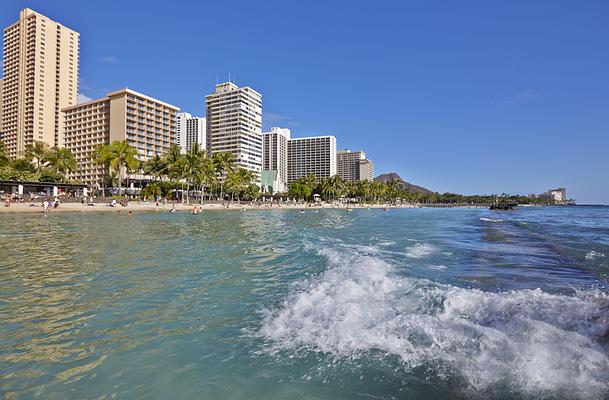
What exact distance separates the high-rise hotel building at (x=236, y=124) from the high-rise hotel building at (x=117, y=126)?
101ft

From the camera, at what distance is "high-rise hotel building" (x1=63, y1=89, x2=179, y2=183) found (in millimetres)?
119125

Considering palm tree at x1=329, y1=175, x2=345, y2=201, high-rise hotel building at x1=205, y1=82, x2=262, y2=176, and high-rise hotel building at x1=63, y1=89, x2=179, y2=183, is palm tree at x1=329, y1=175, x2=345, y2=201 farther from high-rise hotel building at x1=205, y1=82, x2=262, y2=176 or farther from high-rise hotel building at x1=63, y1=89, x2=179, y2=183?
high-rise hotel building at x1=63, y1=89, x2=179, y2=183

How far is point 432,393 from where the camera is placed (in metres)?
3.74

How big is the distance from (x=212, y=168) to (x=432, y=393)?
3448 inches

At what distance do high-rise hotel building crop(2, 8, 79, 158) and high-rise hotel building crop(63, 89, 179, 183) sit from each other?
28.9 ft

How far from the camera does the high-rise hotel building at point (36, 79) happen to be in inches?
5251

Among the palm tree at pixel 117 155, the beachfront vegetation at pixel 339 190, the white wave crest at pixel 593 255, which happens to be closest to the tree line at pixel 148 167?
the palm tree at pixel 117 155

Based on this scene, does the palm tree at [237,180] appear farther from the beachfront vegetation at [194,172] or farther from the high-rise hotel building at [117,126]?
the high-rise hotel building at [117,126]

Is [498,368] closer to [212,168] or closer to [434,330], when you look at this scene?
[434,330]

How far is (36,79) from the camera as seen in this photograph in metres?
132

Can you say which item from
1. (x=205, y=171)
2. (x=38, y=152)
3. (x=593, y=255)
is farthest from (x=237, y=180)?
(x=593, y=255)

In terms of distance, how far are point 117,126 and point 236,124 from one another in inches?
2184

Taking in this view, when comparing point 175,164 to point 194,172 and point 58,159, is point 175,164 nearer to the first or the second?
point 194,172

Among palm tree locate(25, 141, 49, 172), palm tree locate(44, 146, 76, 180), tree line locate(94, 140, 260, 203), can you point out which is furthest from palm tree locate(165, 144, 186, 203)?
palm tree locate(25, 141, 49, 172)
